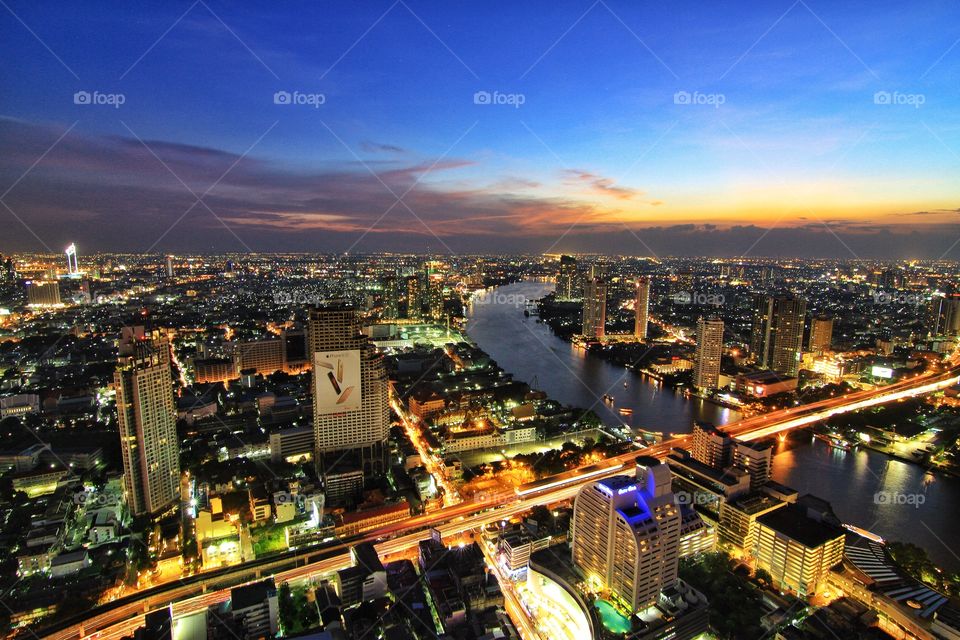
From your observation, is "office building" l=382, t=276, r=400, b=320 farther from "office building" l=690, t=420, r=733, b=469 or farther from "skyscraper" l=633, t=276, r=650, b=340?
"office building" l=690, t=420, r=733, b=469

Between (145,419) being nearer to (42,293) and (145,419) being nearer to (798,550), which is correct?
(798,550)

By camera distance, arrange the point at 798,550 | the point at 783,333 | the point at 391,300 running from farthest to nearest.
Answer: the point at 391,300 → the point at 783,333 → the point at 798,550

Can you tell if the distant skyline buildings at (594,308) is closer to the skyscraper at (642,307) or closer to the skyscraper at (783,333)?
the skyscraper at (642,307)

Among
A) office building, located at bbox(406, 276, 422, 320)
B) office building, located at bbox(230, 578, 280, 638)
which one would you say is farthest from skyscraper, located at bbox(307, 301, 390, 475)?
office building, located at bbox(406, 276, 422, 320)

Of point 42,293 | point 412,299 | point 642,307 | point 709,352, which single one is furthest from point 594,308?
point 42,293

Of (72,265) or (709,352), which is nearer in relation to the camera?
(709,352)

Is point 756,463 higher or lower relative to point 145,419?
lower

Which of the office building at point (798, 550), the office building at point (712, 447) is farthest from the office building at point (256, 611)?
the office building at point (712, 447)
